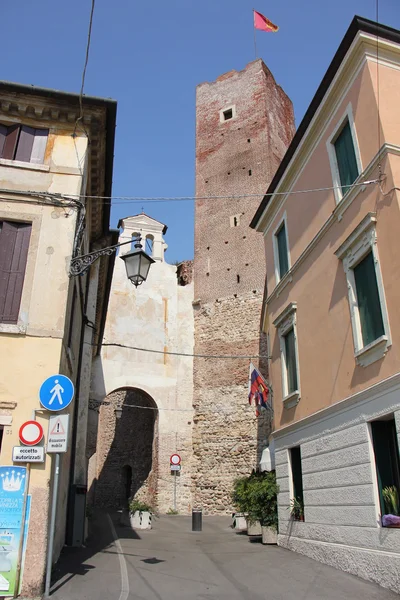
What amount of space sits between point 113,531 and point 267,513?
4.91 meters

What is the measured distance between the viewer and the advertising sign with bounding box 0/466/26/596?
19.3 feet

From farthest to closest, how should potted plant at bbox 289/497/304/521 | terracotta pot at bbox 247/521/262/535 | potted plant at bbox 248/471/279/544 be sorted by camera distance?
terracotta pot at bbox 247/521/262/535
potted plant at bbox 248/471/279/544
potted plant at bbox 289/497/304/521

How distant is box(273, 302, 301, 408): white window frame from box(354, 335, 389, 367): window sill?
2.73 meters

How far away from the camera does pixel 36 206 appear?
8.08m

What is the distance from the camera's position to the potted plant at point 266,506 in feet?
35.7

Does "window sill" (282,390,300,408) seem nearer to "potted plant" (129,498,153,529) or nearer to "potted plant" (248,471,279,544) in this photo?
"potted plant" (248,471,279,544)

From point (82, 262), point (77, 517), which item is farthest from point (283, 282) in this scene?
point (77, 517)

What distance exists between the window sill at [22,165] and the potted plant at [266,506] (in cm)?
852

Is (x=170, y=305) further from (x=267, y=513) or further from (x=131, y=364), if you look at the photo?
(x=267, y=513)

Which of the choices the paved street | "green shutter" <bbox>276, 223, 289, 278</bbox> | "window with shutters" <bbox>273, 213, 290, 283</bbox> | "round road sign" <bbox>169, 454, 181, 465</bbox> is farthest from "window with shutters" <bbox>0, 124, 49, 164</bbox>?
"round road sign" <bbox>169, 454, 181, 465</bbox>

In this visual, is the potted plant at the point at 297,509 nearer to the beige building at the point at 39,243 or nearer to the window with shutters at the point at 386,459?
the window with shutters at the point at 386,459

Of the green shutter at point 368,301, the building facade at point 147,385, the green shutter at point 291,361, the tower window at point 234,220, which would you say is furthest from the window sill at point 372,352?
the tower window at point 234,220

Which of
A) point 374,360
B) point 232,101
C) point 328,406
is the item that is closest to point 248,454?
point 328,406

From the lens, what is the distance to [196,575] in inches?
294
